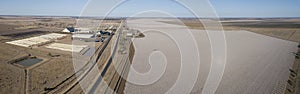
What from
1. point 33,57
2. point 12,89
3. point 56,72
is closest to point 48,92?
point 12,89

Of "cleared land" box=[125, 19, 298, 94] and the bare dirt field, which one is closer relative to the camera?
"cleared land" box=[125, 19, 298, 94]

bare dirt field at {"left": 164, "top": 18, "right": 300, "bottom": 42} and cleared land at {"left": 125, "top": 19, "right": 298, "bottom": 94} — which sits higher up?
bare dirt field at {"left": 164, "top": 18, "right": 300, "bottom": 42}

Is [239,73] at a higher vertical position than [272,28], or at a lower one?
lower

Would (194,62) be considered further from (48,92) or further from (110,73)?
(48,92)

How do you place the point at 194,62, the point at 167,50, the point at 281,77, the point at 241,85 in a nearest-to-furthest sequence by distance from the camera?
1. the point at 241,85
2. the point at 281,77
3. the point at 194,62
4. the point at 167,50

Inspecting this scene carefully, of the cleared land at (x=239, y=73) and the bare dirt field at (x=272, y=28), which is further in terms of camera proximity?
the bare dirt field at (x=272, y=28)

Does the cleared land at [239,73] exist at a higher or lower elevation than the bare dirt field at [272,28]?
lower

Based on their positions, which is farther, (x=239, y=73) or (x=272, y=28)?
(x=272, y=28)

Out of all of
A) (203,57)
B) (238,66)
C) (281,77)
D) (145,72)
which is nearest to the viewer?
(281,77)

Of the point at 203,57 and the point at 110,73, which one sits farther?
the point at 203,57

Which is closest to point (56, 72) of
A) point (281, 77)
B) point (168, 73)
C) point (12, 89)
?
point (12, 89)

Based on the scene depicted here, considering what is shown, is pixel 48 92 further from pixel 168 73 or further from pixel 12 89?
pixel 168 73
